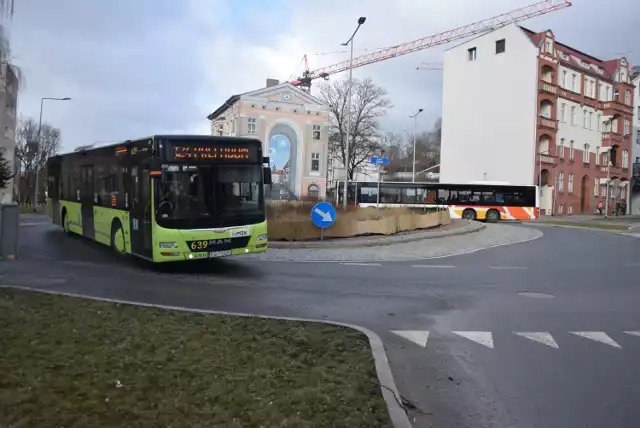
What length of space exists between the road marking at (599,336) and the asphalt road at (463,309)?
3 centimetres

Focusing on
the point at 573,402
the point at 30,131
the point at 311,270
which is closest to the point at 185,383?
the point at 573,402

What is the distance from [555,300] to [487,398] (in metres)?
5.98

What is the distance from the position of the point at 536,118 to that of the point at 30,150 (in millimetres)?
52632

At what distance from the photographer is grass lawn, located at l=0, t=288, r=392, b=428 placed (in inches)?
161

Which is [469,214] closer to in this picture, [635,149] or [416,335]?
[416,335]

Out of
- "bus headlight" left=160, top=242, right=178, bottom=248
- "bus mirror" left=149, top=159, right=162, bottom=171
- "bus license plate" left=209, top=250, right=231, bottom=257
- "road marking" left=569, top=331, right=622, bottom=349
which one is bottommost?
"road marking" left=569, top=331, right=622, bottom=349

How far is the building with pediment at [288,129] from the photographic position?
68.4 meters

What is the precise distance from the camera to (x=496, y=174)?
197ft

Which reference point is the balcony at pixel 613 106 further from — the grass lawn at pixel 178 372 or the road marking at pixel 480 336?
the grass lawn at pixel 178 372

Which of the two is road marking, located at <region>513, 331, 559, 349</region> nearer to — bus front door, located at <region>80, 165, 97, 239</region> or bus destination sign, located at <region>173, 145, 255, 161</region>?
bus destination sign, located at <region>173, 145, 255, 161</region>

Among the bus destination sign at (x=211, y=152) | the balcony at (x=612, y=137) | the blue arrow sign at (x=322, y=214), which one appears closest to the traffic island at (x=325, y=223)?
the blue arrow sign at (x=322, y=214)

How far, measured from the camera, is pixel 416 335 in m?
7.42

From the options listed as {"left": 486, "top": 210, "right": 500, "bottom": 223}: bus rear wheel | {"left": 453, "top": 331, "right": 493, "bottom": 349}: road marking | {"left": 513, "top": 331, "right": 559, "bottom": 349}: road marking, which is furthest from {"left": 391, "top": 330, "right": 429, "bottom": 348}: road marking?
{"left": 486, "top": 210, "right": 500, "bottom": 223}: bus rear wheel

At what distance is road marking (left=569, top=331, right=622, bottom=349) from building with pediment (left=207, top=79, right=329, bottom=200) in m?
59.6
